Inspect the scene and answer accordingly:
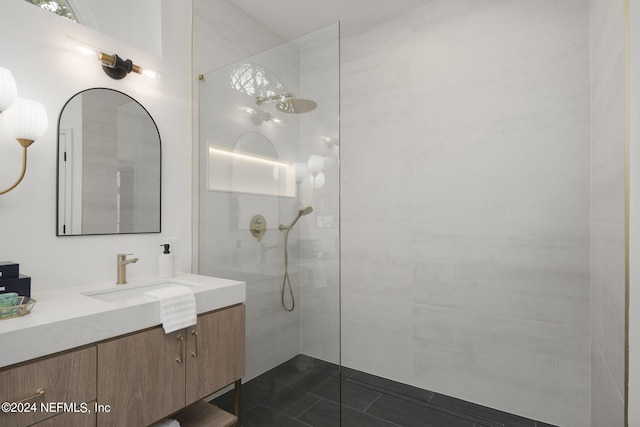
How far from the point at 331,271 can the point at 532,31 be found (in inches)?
77.1

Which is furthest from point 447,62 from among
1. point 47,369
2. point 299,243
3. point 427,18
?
point 47,369

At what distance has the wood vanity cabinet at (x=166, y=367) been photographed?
132 centimetres

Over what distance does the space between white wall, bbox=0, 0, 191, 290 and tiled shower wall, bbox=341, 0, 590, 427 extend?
1.54 metres

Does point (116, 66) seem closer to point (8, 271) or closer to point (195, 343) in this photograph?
point (8, 271)

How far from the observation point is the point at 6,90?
132 centimetres

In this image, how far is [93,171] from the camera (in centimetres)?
178

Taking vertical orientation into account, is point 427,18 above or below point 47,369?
above

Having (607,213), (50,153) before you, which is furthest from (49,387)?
(607,213)

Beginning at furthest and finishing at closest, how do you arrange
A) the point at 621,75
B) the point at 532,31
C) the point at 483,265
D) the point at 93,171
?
the point at 483,265 → the point at 532,31 → the point at 93,171 → the point at 621,75

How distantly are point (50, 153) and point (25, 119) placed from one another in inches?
9.2

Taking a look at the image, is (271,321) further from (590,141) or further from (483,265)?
(590,141)

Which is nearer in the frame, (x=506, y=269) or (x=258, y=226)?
(x=258, y=226)

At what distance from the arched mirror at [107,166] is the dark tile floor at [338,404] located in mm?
1175

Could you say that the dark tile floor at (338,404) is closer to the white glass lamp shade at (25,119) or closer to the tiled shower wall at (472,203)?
the tiled shower wall at (472,203)
